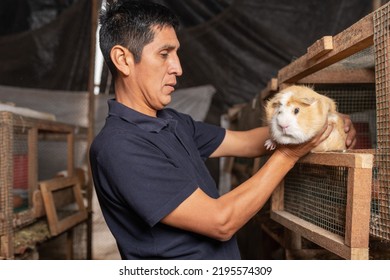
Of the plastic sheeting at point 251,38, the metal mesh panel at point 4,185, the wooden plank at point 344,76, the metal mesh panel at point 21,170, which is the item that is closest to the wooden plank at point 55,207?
the metal mesh panel at point 21,170

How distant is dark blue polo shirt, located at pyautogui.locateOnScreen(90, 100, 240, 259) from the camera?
1405 mm

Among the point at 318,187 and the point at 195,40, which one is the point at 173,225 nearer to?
the point at 318,187

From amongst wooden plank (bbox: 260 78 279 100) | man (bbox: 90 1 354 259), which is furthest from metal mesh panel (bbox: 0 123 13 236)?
wooden plank (bbox: 260 78 279 100)

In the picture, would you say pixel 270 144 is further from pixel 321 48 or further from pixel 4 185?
pixel 4 185

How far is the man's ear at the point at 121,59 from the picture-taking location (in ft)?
5.37

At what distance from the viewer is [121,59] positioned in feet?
5.42

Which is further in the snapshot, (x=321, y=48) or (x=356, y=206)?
(x=321, y=48)

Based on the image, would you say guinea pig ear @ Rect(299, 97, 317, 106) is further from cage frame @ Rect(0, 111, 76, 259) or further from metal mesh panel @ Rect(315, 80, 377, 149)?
cage frame @ Rect(0, 111, 76, 259)

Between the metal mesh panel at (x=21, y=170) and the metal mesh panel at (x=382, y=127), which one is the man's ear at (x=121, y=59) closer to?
the metal mesh panel at (x=382, y=127)

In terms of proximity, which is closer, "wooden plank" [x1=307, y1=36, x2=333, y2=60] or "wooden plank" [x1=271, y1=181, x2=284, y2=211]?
"wooden plank" [x1=307, y1=36, x2=333, y2=60]

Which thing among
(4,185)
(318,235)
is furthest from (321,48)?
(4,185)

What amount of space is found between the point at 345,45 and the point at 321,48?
0.12 m
